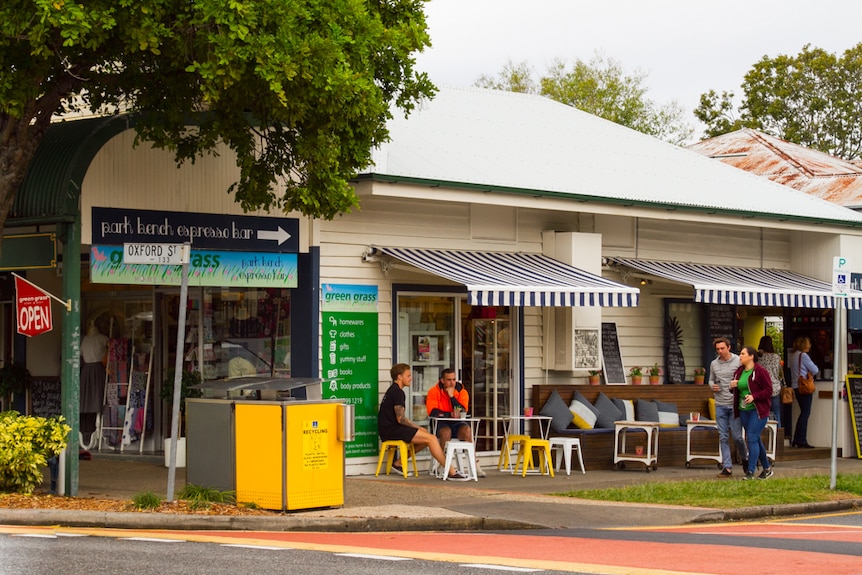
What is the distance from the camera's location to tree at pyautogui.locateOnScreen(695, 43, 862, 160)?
60031mm

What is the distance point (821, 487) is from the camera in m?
16.9

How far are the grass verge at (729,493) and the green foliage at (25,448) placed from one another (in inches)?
231

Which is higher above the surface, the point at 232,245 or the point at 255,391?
the point at 232,245

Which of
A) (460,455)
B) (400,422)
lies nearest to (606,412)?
(460,455)

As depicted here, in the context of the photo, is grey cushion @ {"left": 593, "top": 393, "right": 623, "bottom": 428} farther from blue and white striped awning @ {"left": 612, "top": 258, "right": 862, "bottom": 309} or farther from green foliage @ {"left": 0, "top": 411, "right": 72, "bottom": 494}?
green foliage @ {"left": 0, "top": 411, "right": 72, "bottom": 494}

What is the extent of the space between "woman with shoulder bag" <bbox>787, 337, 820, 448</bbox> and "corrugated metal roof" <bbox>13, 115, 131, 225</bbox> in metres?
13.2

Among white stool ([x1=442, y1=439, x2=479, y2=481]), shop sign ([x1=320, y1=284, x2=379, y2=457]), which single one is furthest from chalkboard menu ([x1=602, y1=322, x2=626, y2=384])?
shop sign ([x1=320, y1=284, x2=379, y2=457])

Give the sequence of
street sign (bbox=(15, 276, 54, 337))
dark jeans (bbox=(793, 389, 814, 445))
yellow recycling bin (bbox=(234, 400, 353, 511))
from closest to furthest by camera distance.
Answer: yellow recycling bin (bbox=(234, 400, 353, 511)), street sign (bbox=(15, 276, 54, 337)), dark jeans (bbox=(793, 389, 814, 445))

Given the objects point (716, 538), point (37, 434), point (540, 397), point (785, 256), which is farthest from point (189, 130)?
point (785, 256)

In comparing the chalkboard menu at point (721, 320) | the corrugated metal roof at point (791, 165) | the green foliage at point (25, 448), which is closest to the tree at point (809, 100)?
the corrugated metal roof at point (791, 165)

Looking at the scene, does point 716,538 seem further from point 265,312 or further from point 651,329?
point 651,329

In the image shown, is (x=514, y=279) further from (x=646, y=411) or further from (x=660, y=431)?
(x=646, y=411)

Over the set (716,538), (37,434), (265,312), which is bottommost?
(716,538)

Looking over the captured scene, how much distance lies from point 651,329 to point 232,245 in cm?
831
